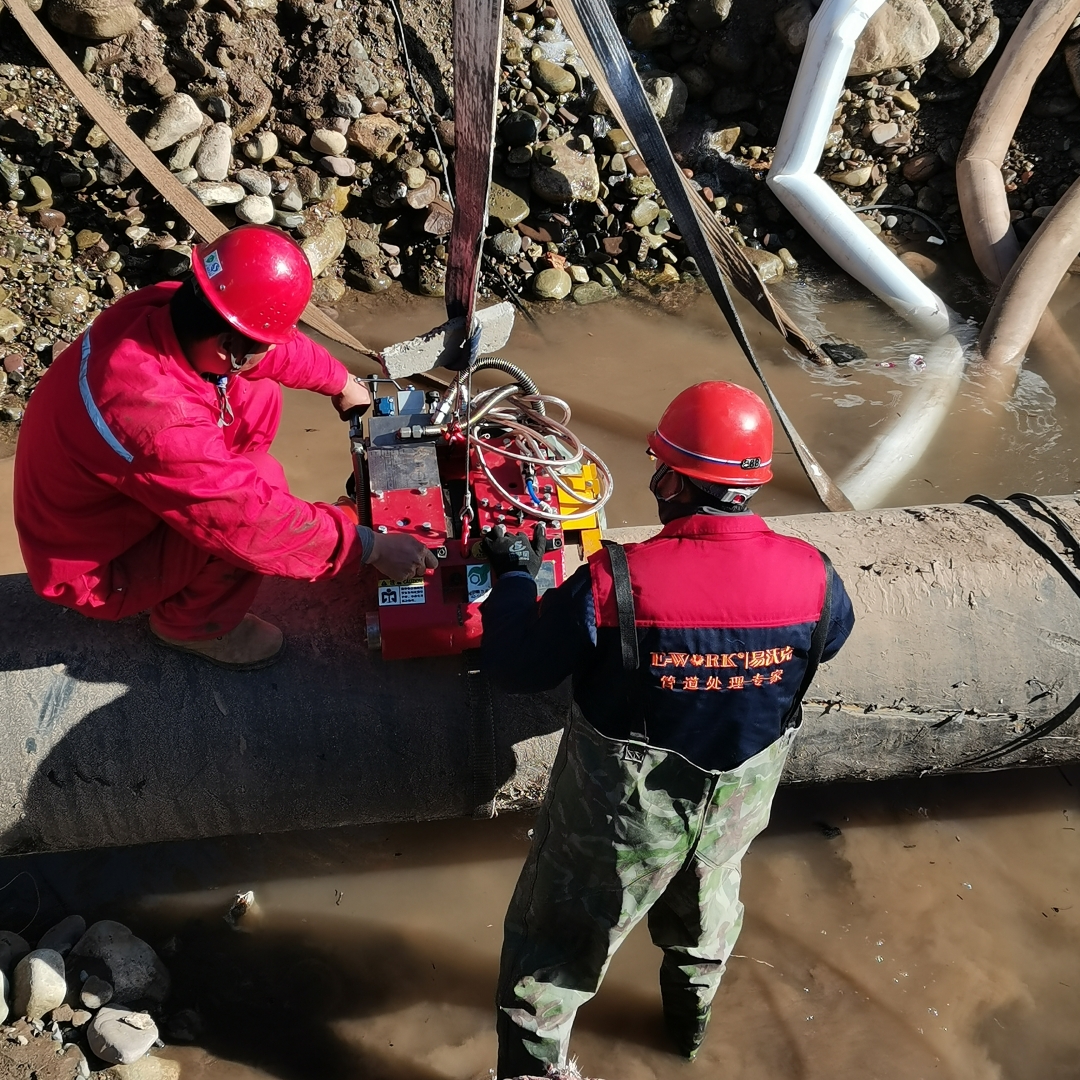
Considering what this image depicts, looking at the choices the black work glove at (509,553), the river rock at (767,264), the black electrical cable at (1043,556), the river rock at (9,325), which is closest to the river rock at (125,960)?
the black work glove at (509,553)

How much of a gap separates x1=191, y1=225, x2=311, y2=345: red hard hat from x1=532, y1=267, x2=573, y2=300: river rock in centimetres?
416

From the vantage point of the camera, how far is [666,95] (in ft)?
23.7

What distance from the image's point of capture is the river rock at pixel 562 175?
6.73 m

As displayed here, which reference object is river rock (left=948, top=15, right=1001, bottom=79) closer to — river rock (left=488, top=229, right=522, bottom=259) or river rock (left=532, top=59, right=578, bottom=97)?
river rock (left=532, top=59, right=578, bottom=97)

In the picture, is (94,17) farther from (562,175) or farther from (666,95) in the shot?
(666,95)

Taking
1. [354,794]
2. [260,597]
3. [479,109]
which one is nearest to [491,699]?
[354,794]

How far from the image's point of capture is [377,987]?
3.77 metres

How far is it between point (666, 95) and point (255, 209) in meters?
3.18

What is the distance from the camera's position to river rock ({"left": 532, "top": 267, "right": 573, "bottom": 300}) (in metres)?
6.64

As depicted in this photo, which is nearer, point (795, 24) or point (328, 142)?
point (328, 142)

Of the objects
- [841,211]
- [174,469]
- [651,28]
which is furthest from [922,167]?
[174,469]

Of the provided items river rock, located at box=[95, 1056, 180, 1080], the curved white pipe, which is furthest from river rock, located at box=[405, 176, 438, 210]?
river rock, located at box=[95, 1056, 180, 1080]

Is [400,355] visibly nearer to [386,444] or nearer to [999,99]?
[386,444]

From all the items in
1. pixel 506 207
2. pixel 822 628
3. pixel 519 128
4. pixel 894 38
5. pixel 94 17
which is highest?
pixel 894 38
